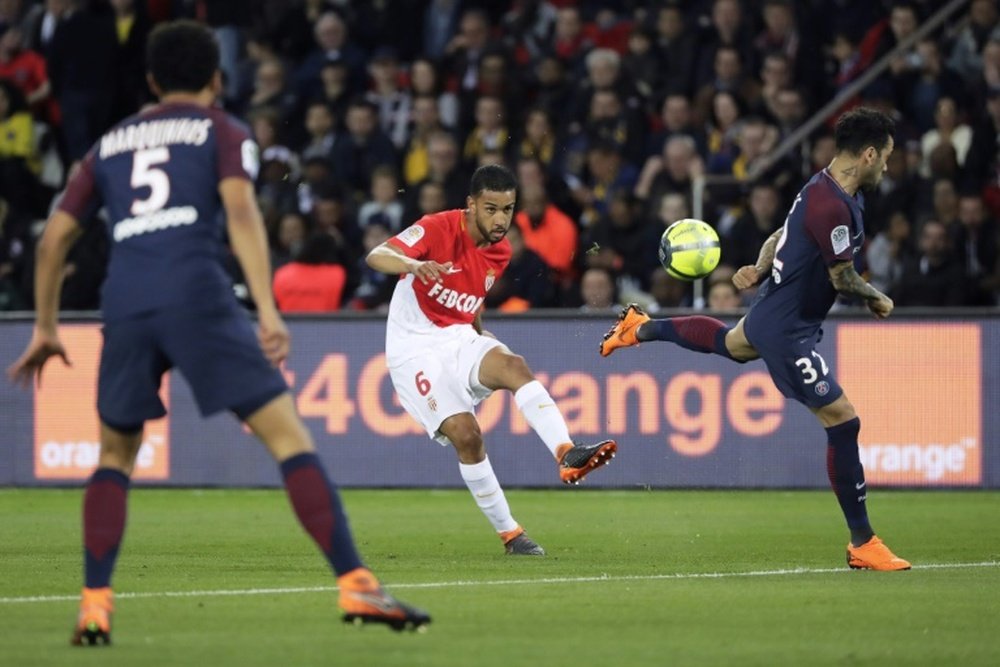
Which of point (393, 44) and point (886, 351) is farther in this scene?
point (393, 44)

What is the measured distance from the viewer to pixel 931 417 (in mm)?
16094

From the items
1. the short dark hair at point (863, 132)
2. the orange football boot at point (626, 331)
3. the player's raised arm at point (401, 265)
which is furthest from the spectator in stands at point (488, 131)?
the short dark hair at point (863, 132)

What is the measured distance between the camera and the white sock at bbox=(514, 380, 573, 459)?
10.9 metres

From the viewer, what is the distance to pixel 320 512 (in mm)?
7141

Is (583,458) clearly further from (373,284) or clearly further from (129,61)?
(129,61)

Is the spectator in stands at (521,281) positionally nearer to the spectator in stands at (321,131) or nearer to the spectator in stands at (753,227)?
the spectator in stands at (753,227)

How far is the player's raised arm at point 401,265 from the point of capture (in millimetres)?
10047

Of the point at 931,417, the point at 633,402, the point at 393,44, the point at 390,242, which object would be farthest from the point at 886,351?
the point at 393,44

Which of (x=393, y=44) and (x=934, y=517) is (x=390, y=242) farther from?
(x=393, y=44)

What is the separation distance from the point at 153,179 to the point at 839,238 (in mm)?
4220

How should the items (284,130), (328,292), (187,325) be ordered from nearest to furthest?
(187,325), (328,292), (284,130)

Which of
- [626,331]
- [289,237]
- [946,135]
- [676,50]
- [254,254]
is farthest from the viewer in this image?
[676,50]

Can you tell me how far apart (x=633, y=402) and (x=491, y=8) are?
22.7ft

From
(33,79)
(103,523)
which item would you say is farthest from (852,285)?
(33,79)
